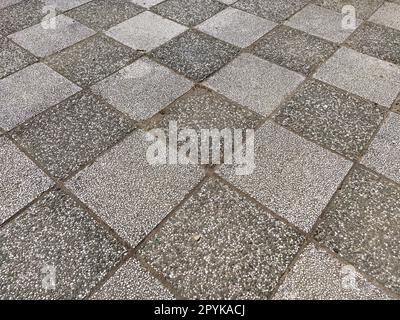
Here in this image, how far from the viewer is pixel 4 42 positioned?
4.08 m

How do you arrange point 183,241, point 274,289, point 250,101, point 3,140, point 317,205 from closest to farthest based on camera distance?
point 274,289
point 183,241
point 317,205
point 3,140
point 250,101

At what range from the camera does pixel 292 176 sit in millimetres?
2715

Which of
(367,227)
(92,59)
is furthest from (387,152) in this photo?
(92,59)

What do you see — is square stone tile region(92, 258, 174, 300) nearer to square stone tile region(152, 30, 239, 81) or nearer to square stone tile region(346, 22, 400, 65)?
square stone tile region(152, 30, 239, 81)

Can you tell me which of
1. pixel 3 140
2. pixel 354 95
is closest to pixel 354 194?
pixel 354 95

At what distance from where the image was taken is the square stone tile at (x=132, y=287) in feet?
6.88

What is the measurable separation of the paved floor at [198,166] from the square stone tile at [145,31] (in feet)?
0.08

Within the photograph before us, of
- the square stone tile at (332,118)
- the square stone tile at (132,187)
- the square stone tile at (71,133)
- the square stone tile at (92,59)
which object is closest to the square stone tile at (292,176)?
the square stone tile at (332,118)

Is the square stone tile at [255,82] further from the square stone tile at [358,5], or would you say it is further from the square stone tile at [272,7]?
the square stone tile at [358,5]

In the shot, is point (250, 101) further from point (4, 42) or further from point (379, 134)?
point (4, 42)

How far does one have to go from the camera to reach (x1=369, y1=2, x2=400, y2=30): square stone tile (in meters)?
4.42

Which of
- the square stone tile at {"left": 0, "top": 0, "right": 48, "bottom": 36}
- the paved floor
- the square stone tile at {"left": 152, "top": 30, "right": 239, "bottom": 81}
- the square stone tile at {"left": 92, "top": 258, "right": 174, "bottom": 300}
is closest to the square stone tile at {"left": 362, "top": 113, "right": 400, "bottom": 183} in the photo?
the paved floor

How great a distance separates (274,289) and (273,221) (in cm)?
47

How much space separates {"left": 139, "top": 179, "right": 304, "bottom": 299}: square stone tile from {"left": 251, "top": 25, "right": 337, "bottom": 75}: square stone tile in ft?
6.29
